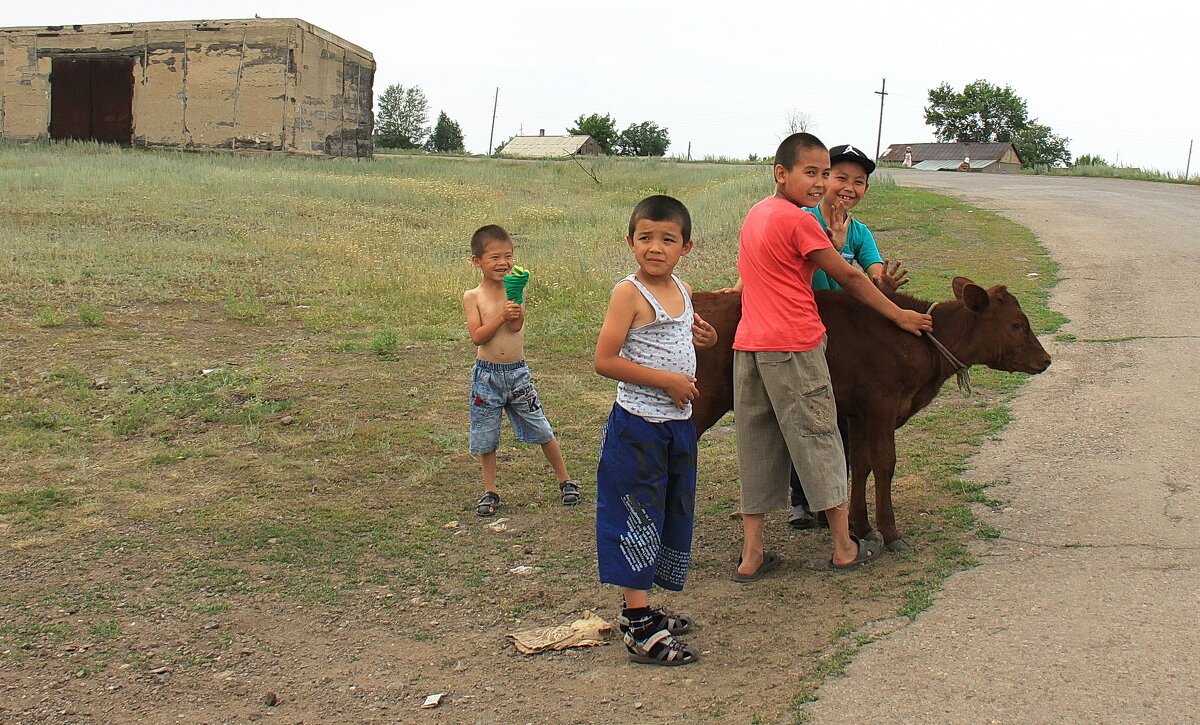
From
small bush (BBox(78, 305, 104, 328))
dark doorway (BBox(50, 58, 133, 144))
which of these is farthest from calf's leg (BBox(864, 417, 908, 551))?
dark doorway (BBox(50, 58, 133, 144))

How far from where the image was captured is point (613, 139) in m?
80.6

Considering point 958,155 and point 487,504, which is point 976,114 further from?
point 487,504

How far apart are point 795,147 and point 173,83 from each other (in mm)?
27417

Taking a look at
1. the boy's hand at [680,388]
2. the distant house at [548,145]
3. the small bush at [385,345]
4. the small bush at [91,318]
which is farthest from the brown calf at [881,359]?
the distant house at [548,145]

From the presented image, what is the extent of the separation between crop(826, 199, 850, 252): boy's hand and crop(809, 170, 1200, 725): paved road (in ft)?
5.27

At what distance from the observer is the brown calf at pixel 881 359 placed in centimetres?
495

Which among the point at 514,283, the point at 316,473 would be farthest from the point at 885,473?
the point at 316,473

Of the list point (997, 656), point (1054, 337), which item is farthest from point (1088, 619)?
point (1054, 337)

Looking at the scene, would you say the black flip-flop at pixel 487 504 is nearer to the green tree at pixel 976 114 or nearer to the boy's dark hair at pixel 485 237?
the boy's dark hair at pixel 485 237

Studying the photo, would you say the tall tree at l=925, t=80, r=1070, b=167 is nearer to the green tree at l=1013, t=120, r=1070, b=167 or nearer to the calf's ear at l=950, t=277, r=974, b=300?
the green tree at l=1013, t=120, r=1070, b=167

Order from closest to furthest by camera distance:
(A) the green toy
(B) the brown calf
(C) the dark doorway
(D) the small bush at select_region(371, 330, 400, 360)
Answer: (B) the brown calf, (A) the green toy, (D) the small bush at select_region(371, 330, 400, 360), (C) the dark doorway

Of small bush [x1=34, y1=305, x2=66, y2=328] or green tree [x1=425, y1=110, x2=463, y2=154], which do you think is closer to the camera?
small bush [x1=34, y1=305, x2=66, y2=328]

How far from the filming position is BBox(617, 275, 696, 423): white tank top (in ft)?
13.1

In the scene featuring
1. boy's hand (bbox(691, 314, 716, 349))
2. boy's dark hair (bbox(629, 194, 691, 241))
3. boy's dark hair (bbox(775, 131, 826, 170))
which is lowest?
boy's hand (bbox(691, 314, 716, 349))
